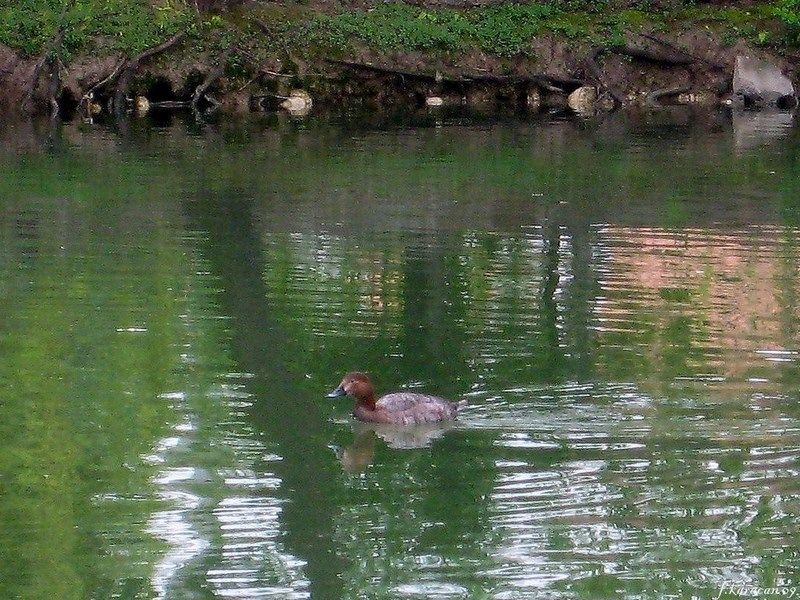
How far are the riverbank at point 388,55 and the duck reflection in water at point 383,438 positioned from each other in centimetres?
2360

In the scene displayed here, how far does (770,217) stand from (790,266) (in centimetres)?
331

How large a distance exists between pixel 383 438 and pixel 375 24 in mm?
26696

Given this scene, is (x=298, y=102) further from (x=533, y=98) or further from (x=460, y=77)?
(x=533, y=98)

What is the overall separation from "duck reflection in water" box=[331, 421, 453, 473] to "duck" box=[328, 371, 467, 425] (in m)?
0.04

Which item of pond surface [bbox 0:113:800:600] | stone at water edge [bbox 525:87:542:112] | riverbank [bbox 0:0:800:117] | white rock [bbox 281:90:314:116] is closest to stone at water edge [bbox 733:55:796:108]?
riverbank [bbox 0:0:800:117]

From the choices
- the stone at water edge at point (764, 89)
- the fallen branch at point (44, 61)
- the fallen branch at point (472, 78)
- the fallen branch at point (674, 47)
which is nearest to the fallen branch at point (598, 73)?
the fallen branch at point (472, 78)

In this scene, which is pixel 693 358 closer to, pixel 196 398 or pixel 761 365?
pixel 761 365

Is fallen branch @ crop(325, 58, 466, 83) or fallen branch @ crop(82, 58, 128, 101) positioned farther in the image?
fallen branch @ crop(325, 58, 466, 83)

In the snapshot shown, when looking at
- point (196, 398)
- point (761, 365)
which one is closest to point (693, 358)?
point (761, 365)

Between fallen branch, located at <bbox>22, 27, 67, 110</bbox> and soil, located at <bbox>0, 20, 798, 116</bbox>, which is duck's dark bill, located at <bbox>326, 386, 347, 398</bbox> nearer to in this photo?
fallen branch, located at <bbox>22, 27, 67, 110</bbox>

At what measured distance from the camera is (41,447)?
29.6ft

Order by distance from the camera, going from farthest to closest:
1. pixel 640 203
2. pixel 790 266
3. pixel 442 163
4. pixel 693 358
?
pixel 442 163
pixel 640 203
pixel 790 266
pixel 693 358

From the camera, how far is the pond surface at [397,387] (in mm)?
7340

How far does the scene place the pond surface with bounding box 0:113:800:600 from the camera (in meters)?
7.34
